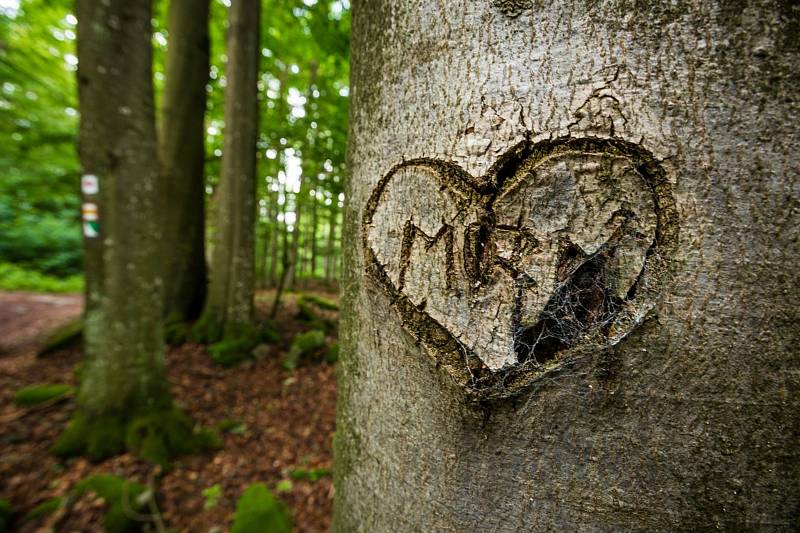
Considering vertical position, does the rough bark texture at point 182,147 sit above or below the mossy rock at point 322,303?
above

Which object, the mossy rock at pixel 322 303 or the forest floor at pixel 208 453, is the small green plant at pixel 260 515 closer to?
the forest floor at pixel 208 453

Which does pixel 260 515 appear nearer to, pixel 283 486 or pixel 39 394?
pixel 283 486

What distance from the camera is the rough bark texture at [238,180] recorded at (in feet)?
19.1

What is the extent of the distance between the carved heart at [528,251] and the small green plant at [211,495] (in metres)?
3.40

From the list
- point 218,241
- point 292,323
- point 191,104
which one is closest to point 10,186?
point 191,104

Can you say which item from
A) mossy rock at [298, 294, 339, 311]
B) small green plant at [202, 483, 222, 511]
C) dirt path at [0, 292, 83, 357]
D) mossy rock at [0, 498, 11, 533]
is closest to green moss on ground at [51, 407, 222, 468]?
small green plant at [202, 483, 222, 511]

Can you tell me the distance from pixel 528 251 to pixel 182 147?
7558 millimetres

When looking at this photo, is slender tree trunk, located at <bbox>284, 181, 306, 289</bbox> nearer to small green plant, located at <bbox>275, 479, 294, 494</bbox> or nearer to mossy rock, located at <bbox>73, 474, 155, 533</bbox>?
small green plant, located at <bbox>275, 479, 294, 494</bbox>

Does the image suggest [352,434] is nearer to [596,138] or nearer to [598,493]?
[598,493]

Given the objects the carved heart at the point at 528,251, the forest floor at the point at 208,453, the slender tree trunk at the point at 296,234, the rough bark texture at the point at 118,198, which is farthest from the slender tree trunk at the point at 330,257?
the carved heart at the point at 528,251

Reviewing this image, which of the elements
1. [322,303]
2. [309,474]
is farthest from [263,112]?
[309,474]

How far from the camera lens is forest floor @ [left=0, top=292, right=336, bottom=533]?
112 inches

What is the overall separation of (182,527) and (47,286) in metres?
15.7

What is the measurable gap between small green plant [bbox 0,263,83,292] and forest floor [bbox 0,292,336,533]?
9678 millimetres
